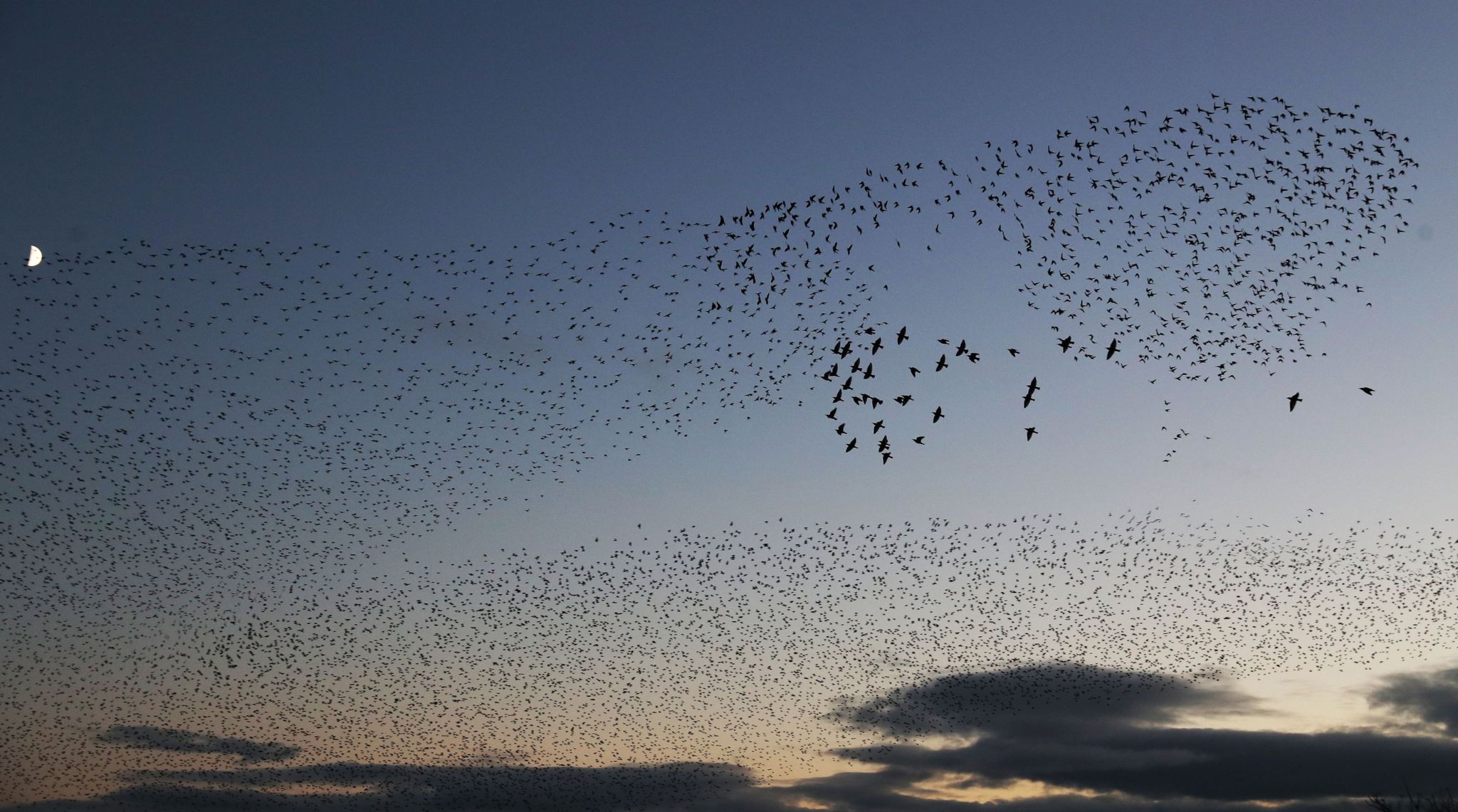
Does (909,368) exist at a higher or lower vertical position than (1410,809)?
higher

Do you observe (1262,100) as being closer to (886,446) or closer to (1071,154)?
(1071,154)

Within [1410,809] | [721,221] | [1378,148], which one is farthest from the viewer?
[1410,809]

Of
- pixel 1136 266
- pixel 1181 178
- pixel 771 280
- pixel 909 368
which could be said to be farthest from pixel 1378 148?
pixel 771 280

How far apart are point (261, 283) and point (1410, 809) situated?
55691mm

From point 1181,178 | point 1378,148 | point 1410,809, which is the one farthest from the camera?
point 1410,809

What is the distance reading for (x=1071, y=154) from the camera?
105 feet

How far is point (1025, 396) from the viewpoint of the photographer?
34.6 meters

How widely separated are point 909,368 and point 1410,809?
38609 mm

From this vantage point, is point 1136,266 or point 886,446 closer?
point 1136,266

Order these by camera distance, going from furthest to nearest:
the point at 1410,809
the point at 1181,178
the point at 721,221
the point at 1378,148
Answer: the point at 1410,809, the point at 721,221, the point at 1181,178, the point at 1378,148

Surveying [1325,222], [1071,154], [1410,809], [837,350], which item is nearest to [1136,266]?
[1071,154]

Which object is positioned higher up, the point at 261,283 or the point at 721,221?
the point at 721,221

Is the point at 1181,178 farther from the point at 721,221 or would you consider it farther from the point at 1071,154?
the point at 721,221

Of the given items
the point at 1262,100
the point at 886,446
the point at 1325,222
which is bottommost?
the point at 886,446
